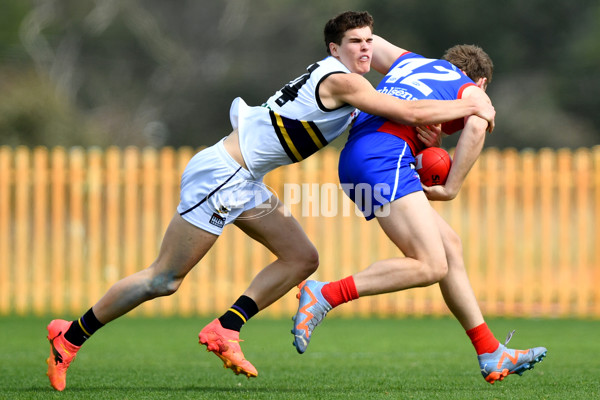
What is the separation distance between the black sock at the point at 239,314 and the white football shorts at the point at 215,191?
544mm

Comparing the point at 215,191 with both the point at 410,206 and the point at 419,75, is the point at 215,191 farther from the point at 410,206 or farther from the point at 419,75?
the point at 419,75

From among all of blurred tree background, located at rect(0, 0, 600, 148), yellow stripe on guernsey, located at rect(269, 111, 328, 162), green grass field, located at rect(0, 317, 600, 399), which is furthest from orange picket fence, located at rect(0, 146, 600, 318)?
blurred tree background, located at rect(0, 0, 600, 148)

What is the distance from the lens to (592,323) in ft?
38.3

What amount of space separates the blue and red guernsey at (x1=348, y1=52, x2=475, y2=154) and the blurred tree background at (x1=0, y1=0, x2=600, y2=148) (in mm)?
22243

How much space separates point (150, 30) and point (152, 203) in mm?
20917

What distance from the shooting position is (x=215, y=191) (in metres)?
5.79

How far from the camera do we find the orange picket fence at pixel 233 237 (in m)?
12.4

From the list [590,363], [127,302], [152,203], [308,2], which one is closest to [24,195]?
[152,203]

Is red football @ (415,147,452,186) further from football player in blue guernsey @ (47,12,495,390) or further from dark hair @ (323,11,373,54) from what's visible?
dark hair @ (323,11,373,54)

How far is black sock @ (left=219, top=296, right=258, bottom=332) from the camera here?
5977 mm

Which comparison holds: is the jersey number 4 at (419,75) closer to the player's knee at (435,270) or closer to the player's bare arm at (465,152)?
the player's bare arm at (465,152)

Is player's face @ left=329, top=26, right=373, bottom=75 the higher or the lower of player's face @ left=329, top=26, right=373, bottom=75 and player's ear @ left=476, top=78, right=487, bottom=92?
the higher

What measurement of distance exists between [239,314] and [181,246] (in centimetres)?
59

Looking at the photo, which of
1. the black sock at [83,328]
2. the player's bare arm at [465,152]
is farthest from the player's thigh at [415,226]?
the black sock at [83,328]
